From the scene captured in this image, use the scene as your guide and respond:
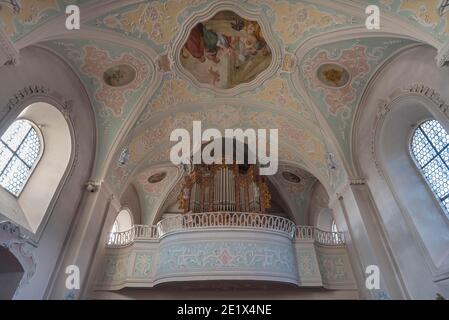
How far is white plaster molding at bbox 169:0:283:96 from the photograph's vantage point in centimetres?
765

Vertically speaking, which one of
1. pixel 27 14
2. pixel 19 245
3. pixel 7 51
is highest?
pixel 27 14

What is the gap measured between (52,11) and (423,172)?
32.4ft

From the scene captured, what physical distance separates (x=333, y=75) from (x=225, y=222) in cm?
575

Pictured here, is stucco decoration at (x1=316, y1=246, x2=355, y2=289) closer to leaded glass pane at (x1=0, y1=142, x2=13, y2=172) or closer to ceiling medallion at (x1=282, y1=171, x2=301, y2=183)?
ceiling medallion at (x1=282, y1=171, x2=301, y2=183)

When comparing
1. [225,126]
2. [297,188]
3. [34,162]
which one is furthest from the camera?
[297,188]

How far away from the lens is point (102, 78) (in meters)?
8.61

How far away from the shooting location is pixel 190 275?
8.20m

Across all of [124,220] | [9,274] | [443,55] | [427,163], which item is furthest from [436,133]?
[124,220]

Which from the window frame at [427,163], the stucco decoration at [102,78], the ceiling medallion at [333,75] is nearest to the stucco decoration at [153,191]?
the stucco decoration at [102,78]

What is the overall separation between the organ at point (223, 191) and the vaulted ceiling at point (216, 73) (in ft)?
5.52

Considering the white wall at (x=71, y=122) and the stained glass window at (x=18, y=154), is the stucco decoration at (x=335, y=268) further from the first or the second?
the stained glass window at (x=18, y=154)

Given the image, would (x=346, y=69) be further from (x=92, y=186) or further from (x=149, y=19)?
(x=92, y=186)

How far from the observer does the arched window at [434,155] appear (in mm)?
7090
